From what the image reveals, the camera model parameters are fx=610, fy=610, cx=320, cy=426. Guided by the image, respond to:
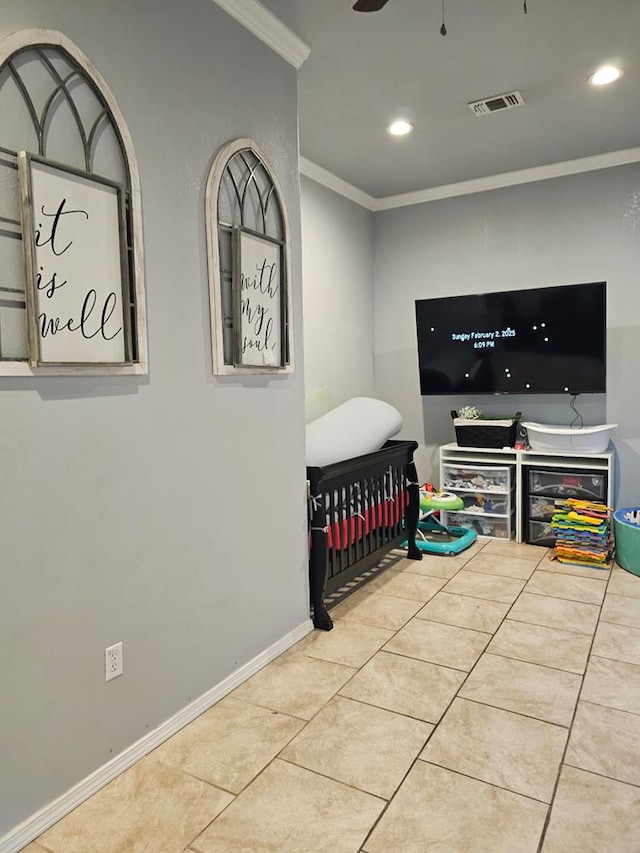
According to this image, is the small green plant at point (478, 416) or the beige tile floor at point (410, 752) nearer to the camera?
the beige tile floor at point (410, 752)

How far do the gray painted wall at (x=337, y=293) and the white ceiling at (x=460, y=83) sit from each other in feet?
0.97

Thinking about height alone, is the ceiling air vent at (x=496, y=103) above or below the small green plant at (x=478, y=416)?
above

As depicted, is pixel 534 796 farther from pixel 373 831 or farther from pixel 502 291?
pixel 502 291

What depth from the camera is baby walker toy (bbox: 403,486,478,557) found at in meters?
3.99

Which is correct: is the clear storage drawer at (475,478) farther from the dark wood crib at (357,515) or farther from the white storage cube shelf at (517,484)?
the dark wood crib at (357,515)

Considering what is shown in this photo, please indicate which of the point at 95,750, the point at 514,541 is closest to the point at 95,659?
the point at 95,750

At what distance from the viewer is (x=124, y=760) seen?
1.87 meters

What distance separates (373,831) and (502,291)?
3.63m

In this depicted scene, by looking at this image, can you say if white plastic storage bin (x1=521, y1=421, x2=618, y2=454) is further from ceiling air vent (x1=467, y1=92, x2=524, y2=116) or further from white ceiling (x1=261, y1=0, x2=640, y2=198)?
ceiling air vent (x1=467, y1=92, x2=524, y2=116)

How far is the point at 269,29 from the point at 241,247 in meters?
A: 0.90

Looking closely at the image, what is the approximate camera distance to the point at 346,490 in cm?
310

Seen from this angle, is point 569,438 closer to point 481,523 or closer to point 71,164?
point 481,523

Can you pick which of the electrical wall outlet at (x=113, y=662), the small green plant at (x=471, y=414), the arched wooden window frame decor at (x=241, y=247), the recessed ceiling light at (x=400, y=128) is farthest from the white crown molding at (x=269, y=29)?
the small green plant at (x=471, y=414)

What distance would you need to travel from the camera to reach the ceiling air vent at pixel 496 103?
121 inches
